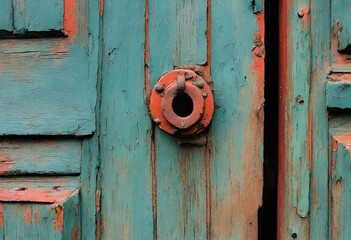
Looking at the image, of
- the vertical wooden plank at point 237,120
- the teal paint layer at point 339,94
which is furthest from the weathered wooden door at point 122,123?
the teal paint layer at point 339,94

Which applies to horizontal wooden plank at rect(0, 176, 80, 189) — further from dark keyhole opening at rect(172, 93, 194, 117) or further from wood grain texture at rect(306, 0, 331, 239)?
wood grain texture at rect(306, 0, 331, 239)

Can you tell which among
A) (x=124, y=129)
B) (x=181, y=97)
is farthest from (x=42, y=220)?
(x=181, y=97)

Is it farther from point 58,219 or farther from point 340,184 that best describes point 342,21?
point 58,219

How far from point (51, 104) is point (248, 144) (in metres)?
0.33

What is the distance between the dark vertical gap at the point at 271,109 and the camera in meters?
1.01

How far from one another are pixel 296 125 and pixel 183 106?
183mm

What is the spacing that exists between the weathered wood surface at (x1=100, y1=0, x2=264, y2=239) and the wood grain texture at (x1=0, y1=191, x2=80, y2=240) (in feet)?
0.17

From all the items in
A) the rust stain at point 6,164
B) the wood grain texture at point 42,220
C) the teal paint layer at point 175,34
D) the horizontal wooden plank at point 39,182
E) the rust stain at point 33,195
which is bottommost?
the wood grain texture at point 42,220

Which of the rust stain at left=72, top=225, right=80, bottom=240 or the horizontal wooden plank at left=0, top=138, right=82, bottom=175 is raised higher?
the horizontal wooden plank at left=0, top=138, right=82, bottom=175

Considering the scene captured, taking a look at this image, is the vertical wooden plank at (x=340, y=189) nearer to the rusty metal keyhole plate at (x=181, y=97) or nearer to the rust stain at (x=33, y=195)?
the rusty metal keyhole plate at (x=181, y=97)

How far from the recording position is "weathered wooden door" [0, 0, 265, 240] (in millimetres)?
916

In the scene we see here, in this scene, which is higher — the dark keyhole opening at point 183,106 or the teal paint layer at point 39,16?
the teal paint layer at point 39,16

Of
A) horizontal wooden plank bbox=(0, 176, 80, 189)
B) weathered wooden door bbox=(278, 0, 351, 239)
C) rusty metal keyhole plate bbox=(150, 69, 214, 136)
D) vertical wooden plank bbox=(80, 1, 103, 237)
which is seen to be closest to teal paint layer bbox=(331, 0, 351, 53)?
weathered wooden door bbox=(278, 0, 351, 239)

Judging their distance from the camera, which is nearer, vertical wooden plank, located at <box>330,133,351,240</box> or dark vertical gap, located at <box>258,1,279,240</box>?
vertical wooden plank, located at <box>330,133,351,240</box>
